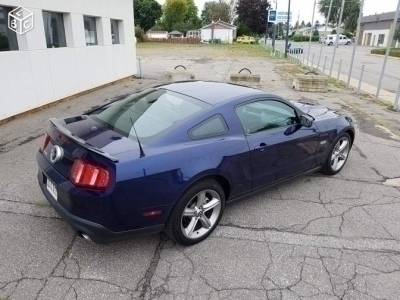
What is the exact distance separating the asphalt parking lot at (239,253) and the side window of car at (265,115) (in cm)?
95

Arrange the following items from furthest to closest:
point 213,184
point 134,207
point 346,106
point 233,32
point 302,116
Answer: point 233,32, point 346,106, point 302,116, point 213,184, point 134,207

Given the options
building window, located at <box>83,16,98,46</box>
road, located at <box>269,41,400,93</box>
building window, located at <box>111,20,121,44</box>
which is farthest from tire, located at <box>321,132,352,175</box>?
building window, located at <box>111,20,121,44</box>

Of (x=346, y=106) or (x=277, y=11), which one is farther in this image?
(x=277, y=11)

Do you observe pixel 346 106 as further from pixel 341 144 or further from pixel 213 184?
pixel 213 184

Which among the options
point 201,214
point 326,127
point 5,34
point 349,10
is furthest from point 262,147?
point 349,10

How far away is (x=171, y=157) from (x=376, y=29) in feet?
240

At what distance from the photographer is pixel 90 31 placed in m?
10.5

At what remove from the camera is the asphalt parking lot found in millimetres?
2439

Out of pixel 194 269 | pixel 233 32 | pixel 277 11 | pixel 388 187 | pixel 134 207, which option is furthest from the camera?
pixel 233 32

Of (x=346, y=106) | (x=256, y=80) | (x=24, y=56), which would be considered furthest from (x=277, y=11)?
(x=24, y=56)

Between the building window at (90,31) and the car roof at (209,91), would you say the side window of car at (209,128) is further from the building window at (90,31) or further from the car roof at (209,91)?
the building window at (90,31)

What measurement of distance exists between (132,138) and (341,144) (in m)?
3.27

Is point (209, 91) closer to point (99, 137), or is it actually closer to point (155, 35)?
point (99, 137)

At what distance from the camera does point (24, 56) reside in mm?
7039
